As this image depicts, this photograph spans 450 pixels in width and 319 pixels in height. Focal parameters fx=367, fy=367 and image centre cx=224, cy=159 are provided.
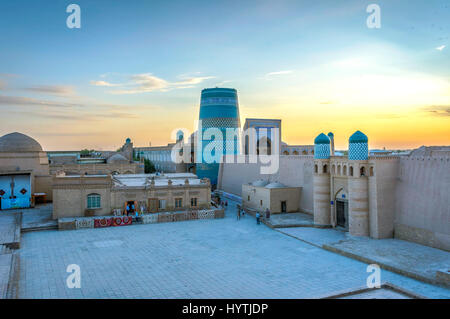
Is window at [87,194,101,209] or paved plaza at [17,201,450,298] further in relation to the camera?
window at [87,194,101,209]

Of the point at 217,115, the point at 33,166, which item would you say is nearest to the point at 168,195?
the point at 33,166

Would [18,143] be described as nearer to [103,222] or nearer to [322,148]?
[103,222]

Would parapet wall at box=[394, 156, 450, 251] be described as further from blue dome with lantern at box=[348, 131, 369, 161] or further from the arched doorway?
the arched doorway

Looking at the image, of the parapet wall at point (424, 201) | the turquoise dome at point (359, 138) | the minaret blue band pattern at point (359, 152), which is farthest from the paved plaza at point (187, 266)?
the turquoise dome at point (359, 138)

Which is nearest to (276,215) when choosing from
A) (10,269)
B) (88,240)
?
(88,240)

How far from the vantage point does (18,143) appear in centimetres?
2464

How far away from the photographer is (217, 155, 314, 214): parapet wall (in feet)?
69.8

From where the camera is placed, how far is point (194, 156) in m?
39.8

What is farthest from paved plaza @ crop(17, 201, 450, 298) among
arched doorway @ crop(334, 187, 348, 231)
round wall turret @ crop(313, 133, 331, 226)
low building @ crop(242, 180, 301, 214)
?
low building @ crop(242, 180, 301, 214)

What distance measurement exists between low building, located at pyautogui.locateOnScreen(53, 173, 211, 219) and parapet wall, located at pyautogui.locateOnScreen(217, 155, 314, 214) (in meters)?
5.49

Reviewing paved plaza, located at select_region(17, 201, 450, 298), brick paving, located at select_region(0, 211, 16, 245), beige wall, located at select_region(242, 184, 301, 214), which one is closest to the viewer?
paved plaza, located at select_region(17, 201, 450, 298)

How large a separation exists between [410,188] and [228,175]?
61.5 ft

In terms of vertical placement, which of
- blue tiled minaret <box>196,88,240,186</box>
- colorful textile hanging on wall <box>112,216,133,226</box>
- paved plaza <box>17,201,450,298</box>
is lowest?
paved plaza <box>17,201,450,298</box>
